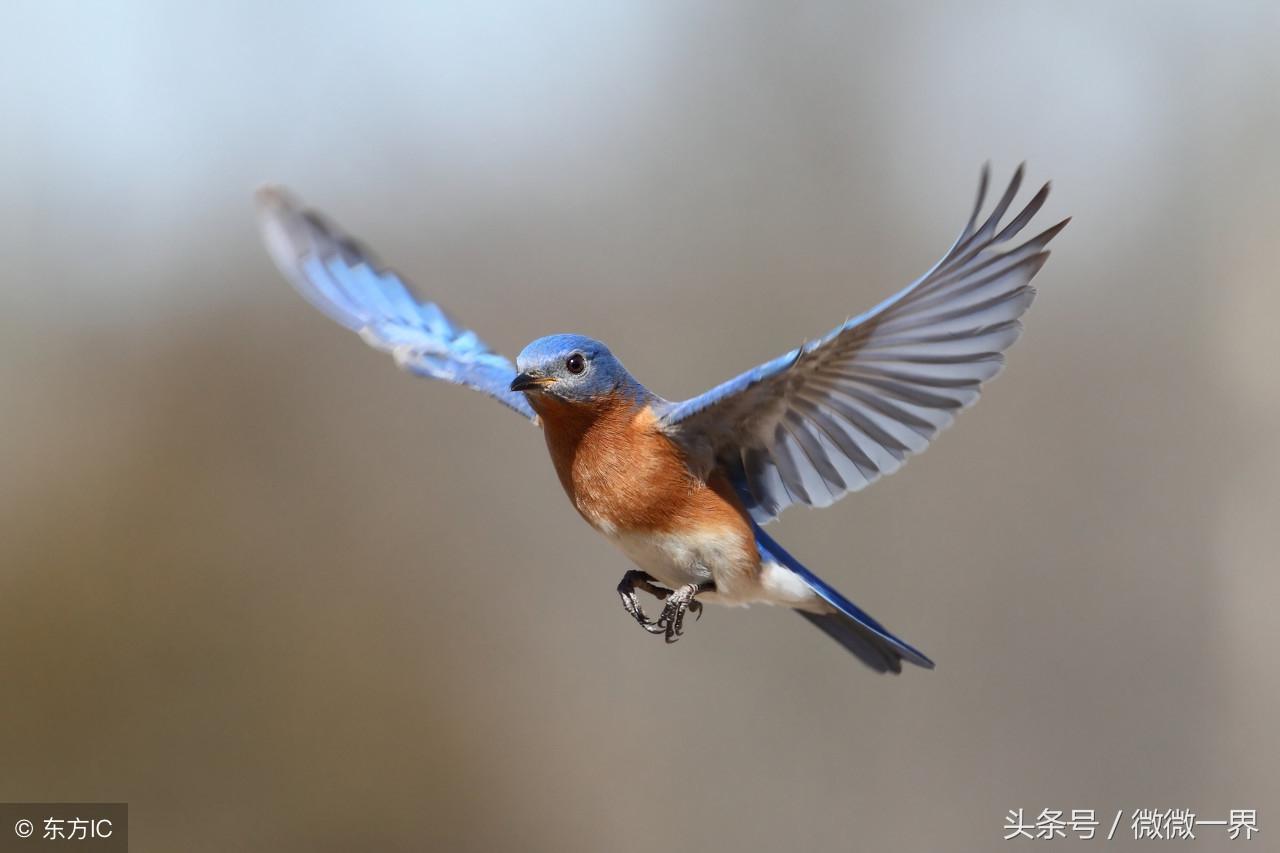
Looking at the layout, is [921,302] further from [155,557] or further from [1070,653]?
[155,557]

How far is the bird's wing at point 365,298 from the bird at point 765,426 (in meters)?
0.41

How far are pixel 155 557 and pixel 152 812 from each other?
152 cm

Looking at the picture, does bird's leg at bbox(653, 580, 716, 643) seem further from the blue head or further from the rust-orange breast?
the blue head

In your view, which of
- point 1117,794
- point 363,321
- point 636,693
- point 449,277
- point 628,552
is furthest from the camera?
point 449,277

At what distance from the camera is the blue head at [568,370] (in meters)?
2.74

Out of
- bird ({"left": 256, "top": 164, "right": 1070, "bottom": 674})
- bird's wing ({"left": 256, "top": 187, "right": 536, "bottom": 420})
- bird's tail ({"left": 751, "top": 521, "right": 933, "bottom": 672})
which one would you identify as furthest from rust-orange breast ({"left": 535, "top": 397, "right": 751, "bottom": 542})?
bird's wing ({"left": 256, "top": 187, "right": 536, "bottom": 420})

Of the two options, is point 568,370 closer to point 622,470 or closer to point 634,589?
point 622,470

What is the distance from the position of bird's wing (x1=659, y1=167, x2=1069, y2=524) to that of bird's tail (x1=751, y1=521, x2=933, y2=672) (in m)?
0.15

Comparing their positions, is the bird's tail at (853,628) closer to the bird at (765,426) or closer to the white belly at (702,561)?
the bird at (765,426)

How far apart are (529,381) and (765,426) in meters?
0.64

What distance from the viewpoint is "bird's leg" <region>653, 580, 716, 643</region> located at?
8.97ft

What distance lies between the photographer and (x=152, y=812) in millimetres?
7422

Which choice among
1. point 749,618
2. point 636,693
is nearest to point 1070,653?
point 749,618

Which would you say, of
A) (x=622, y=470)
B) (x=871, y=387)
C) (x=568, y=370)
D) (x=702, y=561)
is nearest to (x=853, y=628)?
(x=702, y=561)
